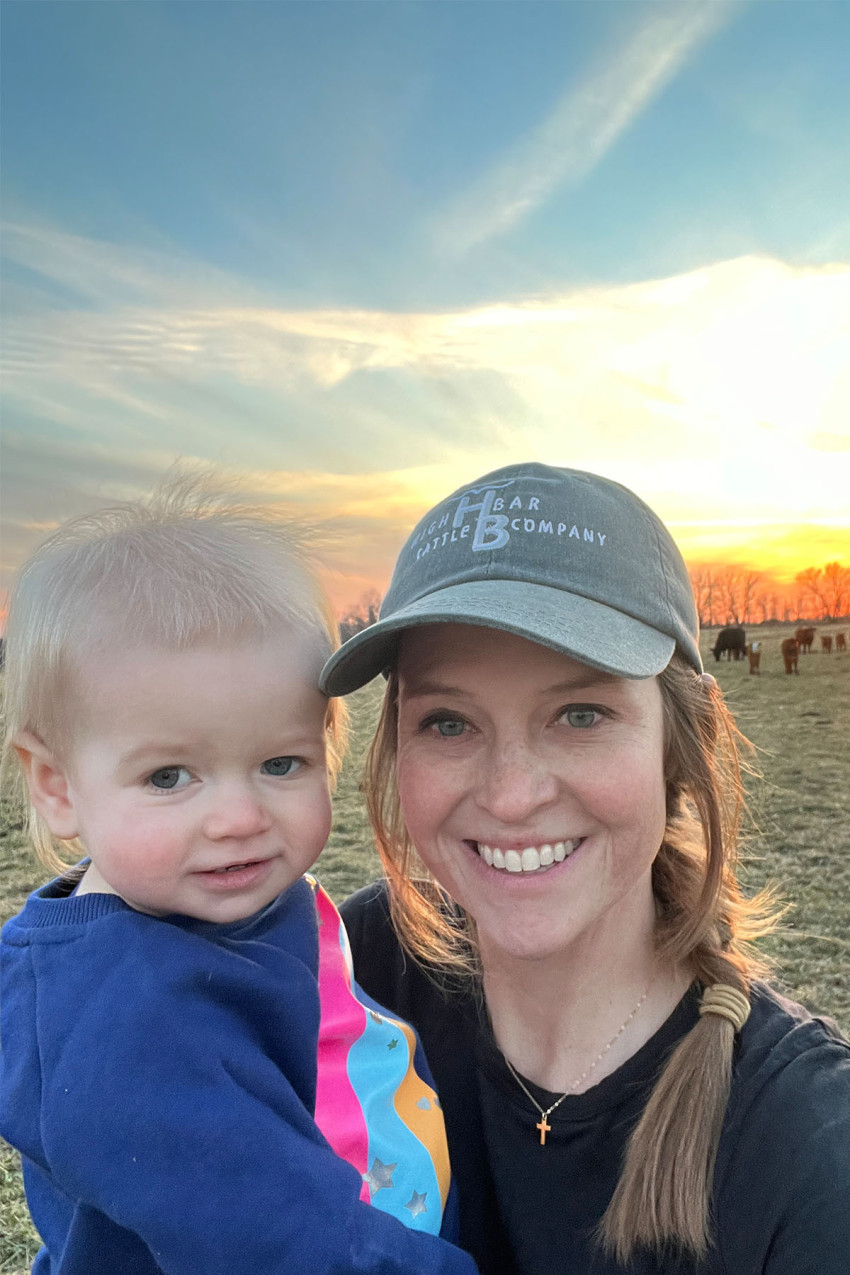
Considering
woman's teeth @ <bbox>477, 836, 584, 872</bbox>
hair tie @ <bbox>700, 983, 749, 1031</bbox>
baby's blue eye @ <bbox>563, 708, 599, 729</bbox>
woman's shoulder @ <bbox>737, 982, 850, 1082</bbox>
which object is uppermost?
baby's blue eye @ <bbox>563, 708, 599, 729</bbox>

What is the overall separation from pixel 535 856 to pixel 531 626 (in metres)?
0.50

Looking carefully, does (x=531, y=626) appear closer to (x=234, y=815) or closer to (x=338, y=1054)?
(x=234, y=815)

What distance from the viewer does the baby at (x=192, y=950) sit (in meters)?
1.32

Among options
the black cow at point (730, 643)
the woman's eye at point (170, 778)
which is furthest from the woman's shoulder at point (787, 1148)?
the black cow at point (730, 643)

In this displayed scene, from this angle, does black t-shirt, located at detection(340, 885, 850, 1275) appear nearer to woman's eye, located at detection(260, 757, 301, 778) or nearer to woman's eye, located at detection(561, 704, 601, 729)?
woman's eye, located at detection(561, 704, 601, 729)

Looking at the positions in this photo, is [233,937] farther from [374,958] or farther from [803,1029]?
[803,1029]

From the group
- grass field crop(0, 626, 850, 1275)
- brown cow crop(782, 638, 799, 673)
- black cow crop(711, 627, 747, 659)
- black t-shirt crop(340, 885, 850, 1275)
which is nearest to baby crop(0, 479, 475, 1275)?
black t-shirt crop(340, 885, 850, 1275)

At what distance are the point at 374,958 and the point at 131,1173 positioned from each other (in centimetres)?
105

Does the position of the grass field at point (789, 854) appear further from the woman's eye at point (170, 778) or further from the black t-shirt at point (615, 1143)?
the black t-shirt at point (615, 1143)

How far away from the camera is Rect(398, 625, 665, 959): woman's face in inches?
67.6

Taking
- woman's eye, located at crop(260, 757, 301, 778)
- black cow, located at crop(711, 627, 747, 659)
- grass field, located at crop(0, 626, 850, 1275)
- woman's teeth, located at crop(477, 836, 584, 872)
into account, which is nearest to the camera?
woman's eye, located at crop(260, 757, 301, 778)

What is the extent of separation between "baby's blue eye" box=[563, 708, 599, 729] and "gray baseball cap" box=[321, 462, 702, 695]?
157 mm

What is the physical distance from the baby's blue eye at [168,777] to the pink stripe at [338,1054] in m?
0.49

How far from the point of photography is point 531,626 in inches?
60.9
